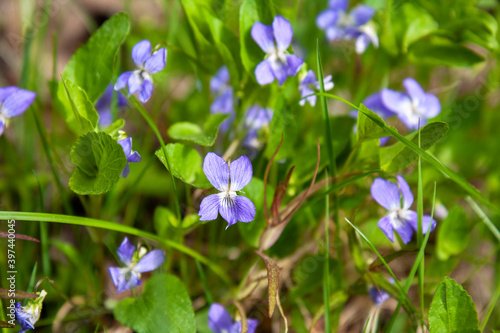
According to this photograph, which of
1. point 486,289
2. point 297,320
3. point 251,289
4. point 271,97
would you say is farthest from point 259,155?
point 486,289

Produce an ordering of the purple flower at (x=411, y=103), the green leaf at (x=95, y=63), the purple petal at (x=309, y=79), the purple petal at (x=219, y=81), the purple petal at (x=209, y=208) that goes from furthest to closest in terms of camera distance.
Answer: the purple petal at (x=219, y=81) → the purple flower at (x=411, y=103) → the purple petal at (x=309, y=79) → the green leaf at (x=95, y=63) → the purple petal at (x=209, y=208)

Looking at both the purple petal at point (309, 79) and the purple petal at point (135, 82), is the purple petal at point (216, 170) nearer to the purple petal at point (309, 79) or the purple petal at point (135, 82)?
the purple petal at point (135, 82)

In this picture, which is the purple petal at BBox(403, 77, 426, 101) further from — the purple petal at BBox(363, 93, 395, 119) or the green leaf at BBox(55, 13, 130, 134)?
the green leaf at BBox(55, 13, 130, 134)

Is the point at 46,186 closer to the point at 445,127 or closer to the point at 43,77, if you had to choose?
the point at 43,77

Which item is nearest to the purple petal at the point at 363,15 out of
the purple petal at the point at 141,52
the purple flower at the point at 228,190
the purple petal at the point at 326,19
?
the purple petal at the point at 326,19

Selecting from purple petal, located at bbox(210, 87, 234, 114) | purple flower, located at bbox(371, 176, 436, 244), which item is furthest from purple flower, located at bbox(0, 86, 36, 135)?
purple flower, located at bbox(371, 176, 436, 244)
